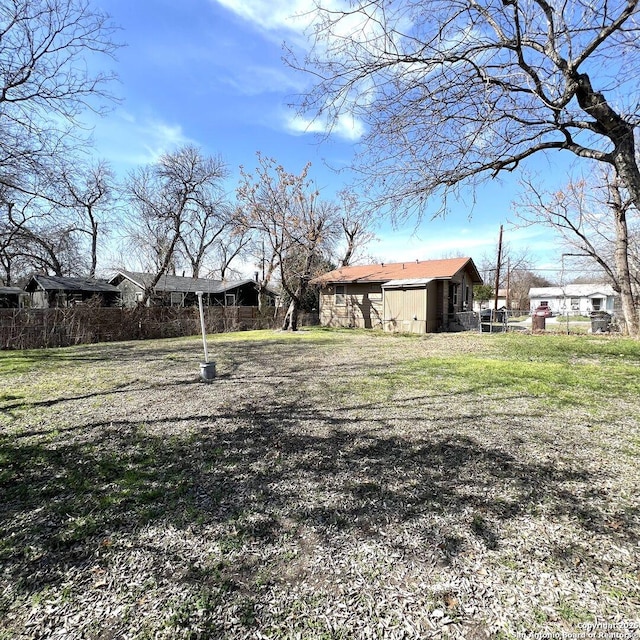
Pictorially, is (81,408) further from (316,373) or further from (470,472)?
(470,472)

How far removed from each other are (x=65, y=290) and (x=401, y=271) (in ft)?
68.3

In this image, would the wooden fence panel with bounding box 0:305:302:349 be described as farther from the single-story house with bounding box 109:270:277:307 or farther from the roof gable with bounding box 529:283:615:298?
the roof gable with bounding box 529:283:615:298

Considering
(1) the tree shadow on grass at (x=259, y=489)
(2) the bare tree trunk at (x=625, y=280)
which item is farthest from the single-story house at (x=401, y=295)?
(1) the tree shadow on grass at (x=259, y=489)

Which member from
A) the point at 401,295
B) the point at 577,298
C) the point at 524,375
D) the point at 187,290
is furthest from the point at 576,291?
the point at 524,375

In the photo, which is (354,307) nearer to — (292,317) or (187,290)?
(292,317)

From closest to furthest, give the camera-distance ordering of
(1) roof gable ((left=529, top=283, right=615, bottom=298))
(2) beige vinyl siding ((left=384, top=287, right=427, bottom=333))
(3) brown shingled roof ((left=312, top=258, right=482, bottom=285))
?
(2) beige vinyl siding ((left=384, top=287, right=427, bottom=333)), (3) brown shingled roof ((left=312, top=258, right=482, bottom=285)), (1) roof gable ((left=529, top=283, right=615, bottom=298))

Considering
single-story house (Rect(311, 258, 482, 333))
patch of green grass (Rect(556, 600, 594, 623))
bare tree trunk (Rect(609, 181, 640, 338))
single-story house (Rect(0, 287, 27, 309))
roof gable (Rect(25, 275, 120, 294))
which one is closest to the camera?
patch of green grass (Rect(556, 600, 594, 623))

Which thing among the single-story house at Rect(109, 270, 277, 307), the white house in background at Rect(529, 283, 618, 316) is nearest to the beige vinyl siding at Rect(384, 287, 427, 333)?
the single-story house at Rect(109, 270, 277, 307)

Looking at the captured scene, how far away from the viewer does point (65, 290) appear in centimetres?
2211

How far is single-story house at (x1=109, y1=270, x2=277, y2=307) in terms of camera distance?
24.5 m

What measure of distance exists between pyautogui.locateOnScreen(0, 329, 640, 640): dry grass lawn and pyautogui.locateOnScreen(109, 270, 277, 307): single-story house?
1993 cm

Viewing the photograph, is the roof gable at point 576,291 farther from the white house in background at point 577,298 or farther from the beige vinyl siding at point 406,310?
the beige vinyl siding at point 406,310

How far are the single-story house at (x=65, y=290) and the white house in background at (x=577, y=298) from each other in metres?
45.5

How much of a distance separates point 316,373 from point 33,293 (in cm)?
2524
